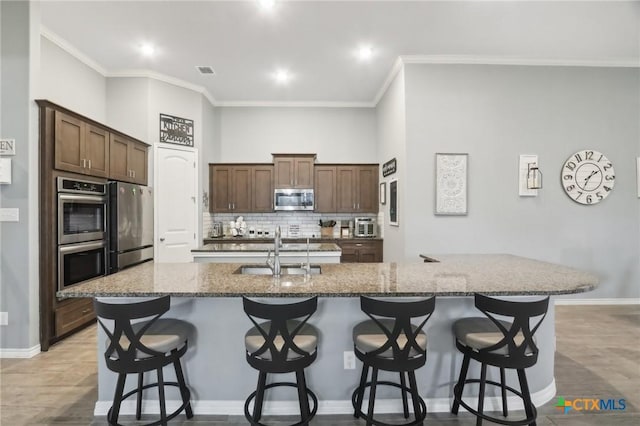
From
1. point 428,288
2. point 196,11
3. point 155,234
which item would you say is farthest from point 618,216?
point 155,234

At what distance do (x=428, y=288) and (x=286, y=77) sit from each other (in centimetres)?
397

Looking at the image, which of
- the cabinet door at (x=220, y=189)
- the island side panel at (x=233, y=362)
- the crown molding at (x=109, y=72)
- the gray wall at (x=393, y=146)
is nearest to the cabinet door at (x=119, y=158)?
the crown molding at (x=109, y=72)

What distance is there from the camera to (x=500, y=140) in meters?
4.26

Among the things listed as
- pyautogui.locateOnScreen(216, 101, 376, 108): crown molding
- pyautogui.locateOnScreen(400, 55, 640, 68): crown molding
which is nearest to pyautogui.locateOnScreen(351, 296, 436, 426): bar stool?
pyautogui.locateOnScreen(400, 55, 640, 68): crown molding

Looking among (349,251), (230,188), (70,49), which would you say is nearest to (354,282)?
(349,251)

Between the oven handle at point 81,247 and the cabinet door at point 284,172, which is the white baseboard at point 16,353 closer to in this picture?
the oven handle at point 81,247

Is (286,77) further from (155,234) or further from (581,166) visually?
(581,166)

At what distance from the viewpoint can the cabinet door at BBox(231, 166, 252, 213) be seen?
229 inches

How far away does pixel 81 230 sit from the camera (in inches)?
134

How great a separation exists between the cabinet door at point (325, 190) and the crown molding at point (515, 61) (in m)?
2.25

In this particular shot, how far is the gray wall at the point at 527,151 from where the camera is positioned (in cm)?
423

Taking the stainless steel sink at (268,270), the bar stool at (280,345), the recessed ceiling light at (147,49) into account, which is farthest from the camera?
the recessed ceiling light at (147,49)

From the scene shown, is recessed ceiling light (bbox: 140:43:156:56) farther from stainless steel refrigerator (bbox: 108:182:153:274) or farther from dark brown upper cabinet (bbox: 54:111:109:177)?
stainless steel refrigerator (bbox: 108:182:153:274)

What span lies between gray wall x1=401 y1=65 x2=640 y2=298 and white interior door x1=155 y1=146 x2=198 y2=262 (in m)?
3.25
